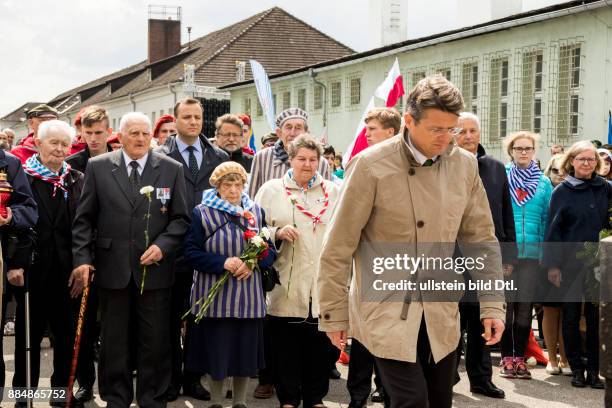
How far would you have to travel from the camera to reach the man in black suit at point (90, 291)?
298 inches

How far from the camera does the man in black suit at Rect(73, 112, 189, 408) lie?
680 cm

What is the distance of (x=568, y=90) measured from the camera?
20.4 metres

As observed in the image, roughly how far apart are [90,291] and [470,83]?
61.1ft

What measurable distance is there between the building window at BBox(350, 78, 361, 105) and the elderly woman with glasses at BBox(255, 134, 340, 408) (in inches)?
986

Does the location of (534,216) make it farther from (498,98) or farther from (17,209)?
(498,98)

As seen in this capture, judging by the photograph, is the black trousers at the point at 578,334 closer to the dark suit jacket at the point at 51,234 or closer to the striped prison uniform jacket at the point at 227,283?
the striped prison uniform jacket at the point at 227,283

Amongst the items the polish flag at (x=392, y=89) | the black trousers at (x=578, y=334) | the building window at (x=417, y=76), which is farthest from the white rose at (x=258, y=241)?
the building window at (x=417, y=76)

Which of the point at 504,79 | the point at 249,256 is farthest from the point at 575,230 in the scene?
the point at 504,79

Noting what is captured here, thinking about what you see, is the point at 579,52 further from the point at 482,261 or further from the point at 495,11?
the point at 482,261

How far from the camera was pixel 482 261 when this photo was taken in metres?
4.71

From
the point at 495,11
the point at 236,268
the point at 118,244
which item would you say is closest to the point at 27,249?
the point at 118,244

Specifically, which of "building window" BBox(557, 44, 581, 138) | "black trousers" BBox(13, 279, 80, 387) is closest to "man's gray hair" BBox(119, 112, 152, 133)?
"black trousers" BBox(13, 279, 80, 387)

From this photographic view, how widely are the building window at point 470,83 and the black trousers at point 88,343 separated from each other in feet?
59.7

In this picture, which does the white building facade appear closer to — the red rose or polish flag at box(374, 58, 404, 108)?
polish flag at box(374, 58, 404, 108)
